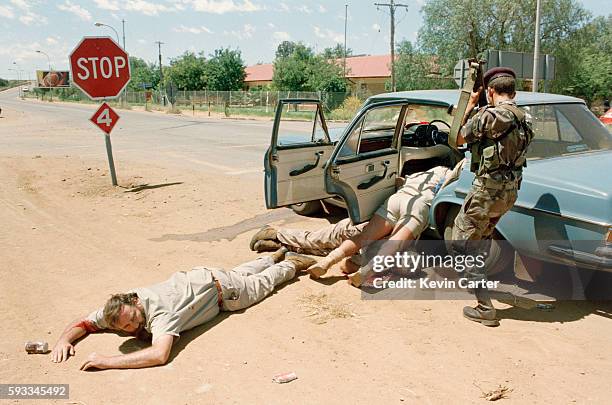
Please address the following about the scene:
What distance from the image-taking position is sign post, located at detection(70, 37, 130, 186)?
843 cm

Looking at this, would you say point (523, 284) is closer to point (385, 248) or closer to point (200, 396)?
point (385, 248)

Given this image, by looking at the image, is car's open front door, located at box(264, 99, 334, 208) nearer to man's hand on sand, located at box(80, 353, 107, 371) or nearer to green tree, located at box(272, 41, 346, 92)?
man's hand on sand, located at box(80, 353, 107, 371)

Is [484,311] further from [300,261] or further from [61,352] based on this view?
[61,352]

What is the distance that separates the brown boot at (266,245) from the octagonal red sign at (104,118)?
4675 mm

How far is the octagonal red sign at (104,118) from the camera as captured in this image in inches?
347

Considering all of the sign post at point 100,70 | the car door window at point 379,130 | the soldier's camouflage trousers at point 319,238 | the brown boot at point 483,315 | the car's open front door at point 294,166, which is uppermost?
the sign post at point 100,70

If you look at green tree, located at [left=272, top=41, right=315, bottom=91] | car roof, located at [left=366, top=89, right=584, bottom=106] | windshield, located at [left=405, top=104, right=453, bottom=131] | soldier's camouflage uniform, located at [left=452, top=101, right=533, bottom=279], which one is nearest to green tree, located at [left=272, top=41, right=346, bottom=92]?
green tree, located at [left=272, top=41, right=315, bottom=91]

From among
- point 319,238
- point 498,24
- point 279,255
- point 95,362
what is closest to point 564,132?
point 319,238

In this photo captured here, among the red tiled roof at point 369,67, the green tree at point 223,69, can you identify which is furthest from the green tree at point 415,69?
the green tree at point 223,69

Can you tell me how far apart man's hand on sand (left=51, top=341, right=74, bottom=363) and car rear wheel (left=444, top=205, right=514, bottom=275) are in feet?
10.4

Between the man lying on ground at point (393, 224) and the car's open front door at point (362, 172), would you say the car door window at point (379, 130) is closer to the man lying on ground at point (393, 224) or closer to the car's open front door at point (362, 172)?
the car's open front door at point (362, 172)

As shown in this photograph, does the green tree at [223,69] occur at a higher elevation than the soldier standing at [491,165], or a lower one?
higher

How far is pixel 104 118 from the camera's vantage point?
8875mm

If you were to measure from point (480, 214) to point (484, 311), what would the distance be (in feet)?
2.40
